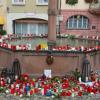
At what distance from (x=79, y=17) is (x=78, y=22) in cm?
45

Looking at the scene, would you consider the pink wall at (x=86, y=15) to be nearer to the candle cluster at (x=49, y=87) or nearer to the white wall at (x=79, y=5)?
the white wall at (x=79, y=5)

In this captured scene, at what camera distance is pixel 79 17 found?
38.0m

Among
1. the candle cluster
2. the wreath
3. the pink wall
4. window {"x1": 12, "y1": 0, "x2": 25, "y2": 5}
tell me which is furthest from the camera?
window {"x1": 12, "y1": 0, "x2": 25, "y2": 5}

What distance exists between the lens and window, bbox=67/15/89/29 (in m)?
37.8

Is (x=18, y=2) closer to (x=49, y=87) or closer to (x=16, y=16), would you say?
(x=16, y=16)

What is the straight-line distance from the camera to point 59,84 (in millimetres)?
13375

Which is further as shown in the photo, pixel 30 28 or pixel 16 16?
pixel 30 28

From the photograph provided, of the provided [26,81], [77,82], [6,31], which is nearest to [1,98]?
[26,81]

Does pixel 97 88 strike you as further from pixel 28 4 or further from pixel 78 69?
pixel 28 4

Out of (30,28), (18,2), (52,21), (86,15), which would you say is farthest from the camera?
(30,28)

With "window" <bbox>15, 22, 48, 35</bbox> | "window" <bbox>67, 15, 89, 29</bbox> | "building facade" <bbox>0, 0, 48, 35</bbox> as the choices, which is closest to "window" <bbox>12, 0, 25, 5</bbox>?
"building facade" <bbox>0, 0, 48, 35</bbox>

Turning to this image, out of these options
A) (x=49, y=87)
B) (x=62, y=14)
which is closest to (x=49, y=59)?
(x=49, y=87)

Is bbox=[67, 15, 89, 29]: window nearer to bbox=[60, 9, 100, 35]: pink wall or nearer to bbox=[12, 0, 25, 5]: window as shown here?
bbox=[60, 9, 100, 35]: pink wall

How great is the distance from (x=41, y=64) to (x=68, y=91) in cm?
200
